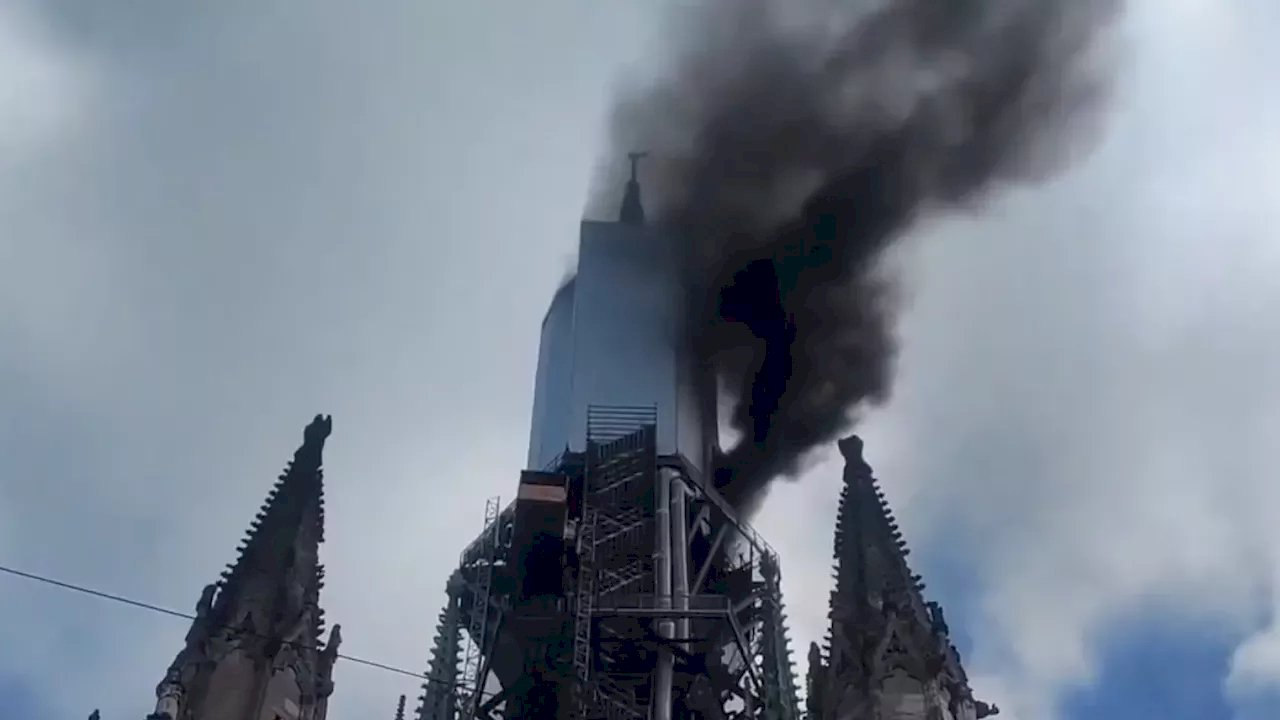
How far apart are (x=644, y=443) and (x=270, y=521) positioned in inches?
533

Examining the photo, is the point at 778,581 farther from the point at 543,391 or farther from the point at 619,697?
the point at 543,391

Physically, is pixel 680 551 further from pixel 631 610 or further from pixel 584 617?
pixel 584 617

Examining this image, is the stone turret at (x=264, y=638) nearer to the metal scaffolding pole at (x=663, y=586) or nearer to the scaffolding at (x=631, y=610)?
the scaffolding at (x=631, y=610)

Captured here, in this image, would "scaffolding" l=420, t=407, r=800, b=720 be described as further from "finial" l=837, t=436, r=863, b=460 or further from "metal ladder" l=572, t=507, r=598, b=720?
"finial" l=837, t=436, r=863, b=460

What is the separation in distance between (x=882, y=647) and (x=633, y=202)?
92.0 feet

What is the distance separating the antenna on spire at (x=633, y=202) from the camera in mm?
48188

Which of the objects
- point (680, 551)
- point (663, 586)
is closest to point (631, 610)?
point (663, 586)

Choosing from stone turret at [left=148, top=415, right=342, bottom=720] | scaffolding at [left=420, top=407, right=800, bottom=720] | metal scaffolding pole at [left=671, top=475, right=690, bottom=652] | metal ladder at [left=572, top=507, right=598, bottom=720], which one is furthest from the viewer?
metal scaffolding pole at [left=671, top=475, right=690, bottom=652]

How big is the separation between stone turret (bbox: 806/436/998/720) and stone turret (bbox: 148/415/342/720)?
11.3 meters

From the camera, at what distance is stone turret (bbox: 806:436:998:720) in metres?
24.4

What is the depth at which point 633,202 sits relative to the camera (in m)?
49.2

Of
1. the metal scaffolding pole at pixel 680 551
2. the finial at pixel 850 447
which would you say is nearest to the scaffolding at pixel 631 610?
the metal scaffolding pole at pixel 680 551

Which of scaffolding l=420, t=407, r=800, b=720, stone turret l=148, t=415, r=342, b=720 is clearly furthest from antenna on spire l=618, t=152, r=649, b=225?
stone turret l=148, t=415, r=342, b=720

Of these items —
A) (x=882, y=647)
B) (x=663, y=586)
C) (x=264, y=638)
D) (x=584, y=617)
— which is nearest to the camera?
(x=264, y=638)
